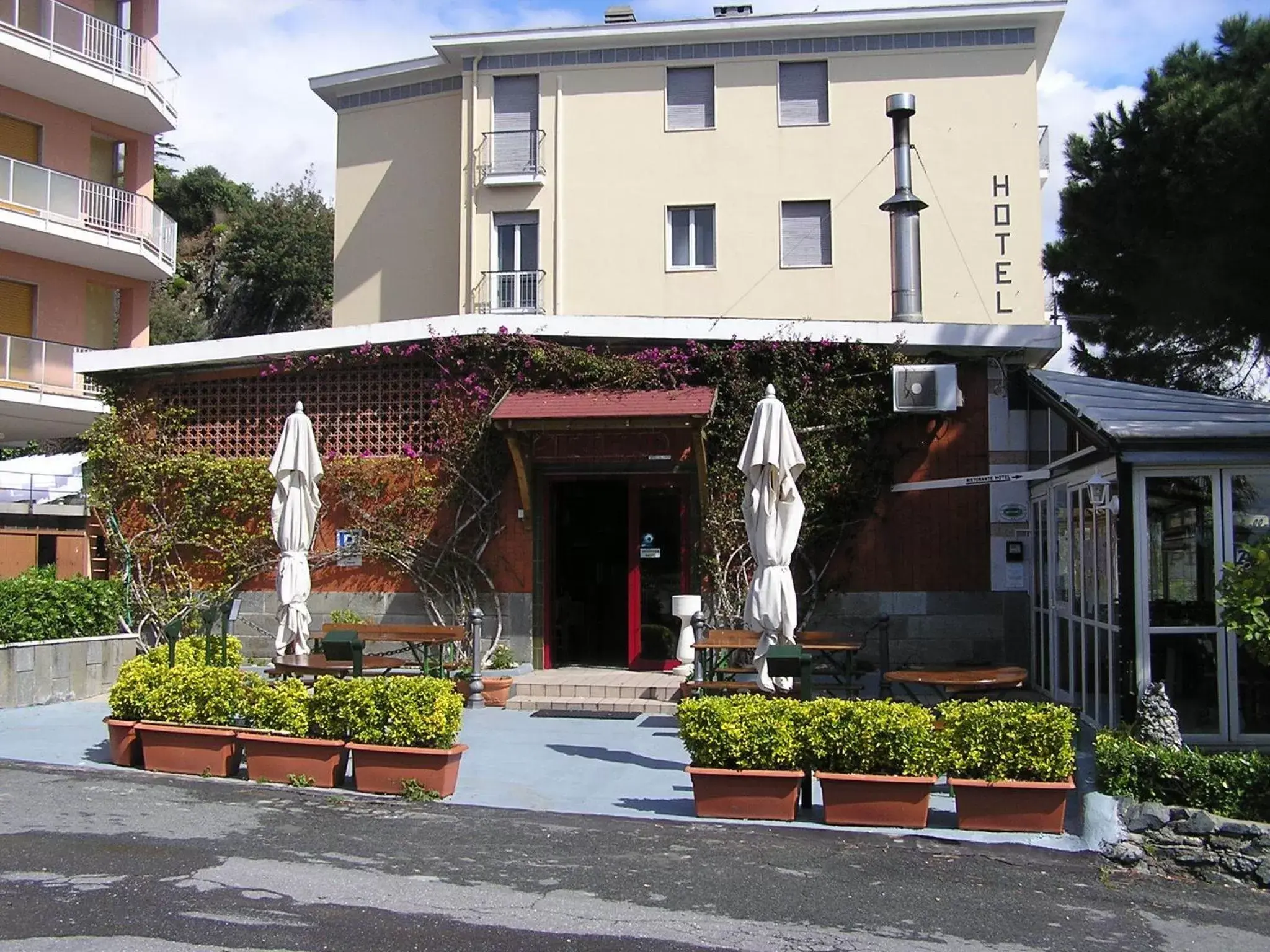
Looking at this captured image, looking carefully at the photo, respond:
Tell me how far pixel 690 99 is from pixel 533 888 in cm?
2100

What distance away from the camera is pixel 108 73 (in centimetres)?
2230

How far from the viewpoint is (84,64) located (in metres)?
21.8

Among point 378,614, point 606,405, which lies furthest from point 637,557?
Answer: point 378,614

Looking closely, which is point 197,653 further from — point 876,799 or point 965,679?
point 965,679

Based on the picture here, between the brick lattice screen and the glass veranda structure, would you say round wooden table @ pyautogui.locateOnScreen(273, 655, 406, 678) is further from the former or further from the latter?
the glass veranda structure

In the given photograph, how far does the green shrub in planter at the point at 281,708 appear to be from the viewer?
824 cm

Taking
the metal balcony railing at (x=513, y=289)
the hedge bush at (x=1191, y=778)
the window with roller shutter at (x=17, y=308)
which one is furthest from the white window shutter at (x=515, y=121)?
the hedge bush at (x=1191, y=778)

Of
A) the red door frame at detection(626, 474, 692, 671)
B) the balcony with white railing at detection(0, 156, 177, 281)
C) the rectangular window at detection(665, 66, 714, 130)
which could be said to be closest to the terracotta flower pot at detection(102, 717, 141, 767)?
the red door frame at detection(626, 474, 692, 671)

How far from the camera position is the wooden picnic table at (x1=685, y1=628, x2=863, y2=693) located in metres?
10.7

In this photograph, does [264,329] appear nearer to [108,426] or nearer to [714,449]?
[108,426]

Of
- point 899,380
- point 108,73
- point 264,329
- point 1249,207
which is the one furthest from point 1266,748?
point 264,329

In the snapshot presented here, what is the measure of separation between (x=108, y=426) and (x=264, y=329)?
22.1 m

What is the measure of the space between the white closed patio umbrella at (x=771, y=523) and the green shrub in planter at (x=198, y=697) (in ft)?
12.9

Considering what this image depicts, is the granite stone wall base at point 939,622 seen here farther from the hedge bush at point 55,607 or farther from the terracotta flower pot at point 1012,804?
the hedge bush at point 55,607
